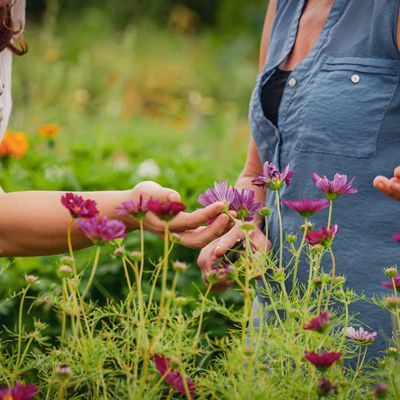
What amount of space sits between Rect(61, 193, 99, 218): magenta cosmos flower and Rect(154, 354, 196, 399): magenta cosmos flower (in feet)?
0.71

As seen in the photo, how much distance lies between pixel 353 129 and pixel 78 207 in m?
0.66

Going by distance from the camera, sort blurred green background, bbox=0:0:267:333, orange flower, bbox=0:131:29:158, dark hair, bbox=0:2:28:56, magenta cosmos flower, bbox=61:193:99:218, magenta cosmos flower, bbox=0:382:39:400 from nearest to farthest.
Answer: magenta cosmos flower, bbox=0:382:39:400, magenta cosmos flower, bbox=61:193:99:218, dark hair, bbox=0:2:28:56, blurred green background, bbox=0:0:267:333, orange flower, bbox=0:131:29:158

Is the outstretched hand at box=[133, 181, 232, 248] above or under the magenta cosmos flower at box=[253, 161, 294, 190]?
under

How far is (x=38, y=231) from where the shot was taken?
1.21m

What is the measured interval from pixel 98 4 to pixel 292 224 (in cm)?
990

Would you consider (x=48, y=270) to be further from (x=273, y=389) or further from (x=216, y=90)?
(x=216, y=90)

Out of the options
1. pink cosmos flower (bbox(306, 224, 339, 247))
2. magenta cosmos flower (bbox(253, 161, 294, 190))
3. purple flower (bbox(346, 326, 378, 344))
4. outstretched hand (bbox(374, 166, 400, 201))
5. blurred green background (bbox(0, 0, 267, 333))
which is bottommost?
blurred green background (bbox(0, 0, 267, 333))

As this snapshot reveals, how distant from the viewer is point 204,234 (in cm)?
125

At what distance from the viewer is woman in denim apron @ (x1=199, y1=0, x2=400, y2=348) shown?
143 centimetres

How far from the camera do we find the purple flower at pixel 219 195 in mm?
1164

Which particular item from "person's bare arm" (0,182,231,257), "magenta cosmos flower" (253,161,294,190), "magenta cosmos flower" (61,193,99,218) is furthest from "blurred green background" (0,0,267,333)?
"magenta cosmos flower" (253,161,294,190)

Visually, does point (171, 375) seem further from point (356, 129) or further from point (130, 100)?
point (130, 100)

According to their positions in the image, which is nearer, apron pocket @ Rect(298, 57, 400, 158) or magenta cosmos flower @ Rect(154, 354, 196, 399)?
magenta cosmos flower @ Rect(154, 354, 196, 399)

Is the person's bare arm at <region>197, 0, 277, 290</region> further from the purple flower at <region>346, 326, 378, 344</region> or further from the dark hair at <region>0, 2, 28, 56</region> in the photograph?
the dark hair at <region>0, 2, 28, 56</region>
